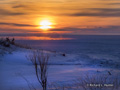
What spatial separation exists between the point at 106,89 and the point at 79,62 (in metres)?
6.91

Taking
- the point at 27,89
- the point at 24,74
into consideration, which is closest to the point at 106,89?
the point at 27,89

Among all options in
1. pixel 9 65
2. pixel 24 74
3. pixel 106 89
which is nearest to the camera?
pixel 106 89

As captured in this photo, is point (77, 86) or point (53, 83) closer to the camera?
point (77, 86)

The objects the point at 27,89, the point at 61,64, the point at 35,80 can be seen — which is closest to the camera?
the point at 27,89

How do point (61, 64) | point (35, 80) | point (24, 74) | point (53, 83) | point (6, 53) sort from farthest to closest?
point (6, 53)
point (61, 64)
point (24, 74)
point (35, 80)
point (53, 83)

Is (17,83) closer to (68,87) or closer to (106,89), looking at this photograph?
(68,87)

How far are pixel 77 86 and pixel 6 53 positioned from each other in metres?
8.07

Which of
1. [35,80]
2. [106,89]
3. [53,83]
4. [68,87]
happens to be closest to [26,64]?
[35,80]

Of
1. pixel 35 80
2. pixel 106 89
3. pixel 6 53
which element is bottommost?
pixel 106 89

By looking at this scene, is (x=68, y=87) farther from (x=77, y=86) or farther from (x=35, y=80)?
(x=35, y=80)

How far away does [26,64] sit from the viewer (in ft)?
39.6

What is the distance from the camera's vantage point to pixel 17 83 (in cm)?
793

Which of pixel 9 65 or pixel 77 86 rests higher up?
pixel 9 65

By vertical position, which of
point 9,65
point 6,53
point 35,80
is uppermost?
point 6,53
